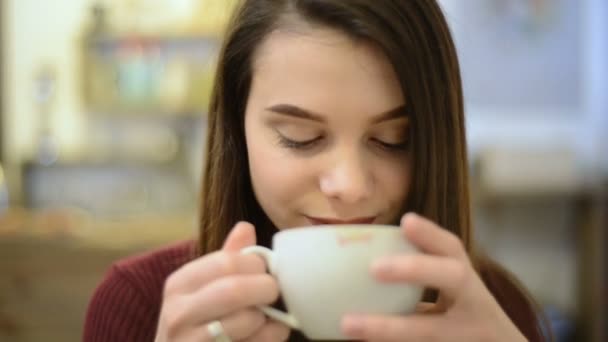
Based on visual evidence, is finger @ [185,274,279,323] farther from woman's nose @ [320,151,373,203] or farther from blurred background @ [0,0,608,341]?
blurred background @ [0,0,608,341]

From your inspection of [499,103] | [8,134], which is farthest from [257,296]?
[8,134]

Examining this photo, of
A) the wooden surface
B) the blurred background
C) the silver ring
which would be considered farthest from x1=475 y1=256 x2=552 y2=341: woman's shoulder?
the blurred background

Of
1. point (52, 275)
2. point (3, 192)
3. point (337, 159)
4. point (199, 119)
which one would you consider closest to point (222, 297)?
point (337, 159)

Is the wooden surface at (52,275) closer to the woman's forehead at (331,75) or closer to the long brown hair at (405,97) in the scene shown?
the long brown hair at (405,97)

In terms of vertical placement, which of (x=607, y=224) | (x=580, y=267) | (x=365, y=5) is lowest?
(x=580, y=267)

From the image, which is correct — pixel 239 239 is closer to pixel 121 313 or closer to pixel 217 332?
pixel 217 332

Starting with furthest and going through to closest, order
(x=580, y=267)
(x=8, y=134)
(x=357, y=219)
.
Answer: (x=8, y=134)
(x=580, y=267)
(x=357, y=219)

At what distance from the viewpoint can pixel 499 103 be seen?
3.49m

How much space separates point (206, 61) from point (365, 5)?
2.95 m

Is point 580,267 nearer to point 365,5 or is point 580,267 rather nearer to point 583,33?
point 583,33

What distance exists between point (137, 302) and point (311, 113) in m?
0.47

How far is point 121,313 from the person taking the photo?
1039mm

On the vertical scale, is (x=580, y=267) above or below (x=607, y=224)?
below

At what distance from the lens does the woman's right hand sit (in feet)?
1.84
